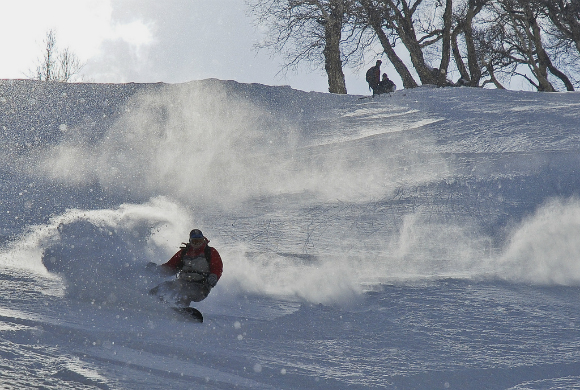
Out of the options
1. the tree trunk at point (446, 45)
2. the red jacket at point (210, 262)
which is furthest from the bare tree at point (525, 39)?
the red jacket at point (210, 262)

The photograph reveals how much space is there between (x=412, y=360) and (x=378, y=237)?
4.94 m

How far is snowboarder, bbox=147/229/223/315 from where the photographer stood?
20.5 feet

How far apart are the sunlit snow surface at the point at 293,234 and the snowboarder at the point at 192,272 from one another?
0.22 meters

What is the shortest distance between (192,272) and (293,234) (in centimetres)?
357

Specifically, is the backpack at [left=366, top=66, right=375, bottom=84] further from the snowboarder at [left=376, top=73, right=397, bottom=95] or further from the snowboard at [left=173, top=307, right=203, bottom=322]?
the snowboard at [left=173, top=307, right=203, bottom=322]

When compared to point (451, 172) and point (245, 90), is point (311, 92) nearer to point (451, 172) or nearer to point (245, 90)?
point (245, 90)

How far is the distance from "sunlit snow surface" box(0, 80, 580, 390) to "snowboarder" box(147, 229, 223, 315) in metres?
0.22

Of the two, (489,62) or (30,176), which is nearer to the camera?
(30,176)

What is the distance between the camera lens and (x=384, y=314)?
20.8 ft

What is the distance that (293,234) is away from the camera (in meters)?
10.0

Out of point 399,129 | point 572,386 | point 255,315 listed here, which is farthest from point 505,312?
point 399,129

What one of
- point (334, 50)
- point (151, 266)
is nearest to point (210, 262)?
point (151, 266)

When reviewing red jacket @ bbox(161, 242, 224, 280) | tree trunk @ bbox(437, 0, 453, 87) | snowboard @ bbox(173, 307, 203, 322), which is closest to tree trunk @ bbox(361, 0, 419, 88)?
tree trunk @ bbox(437, 0, 453, 87)

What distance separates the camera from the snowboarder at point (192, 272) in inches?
246
